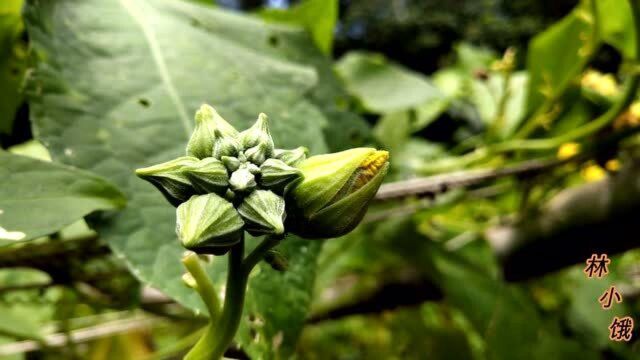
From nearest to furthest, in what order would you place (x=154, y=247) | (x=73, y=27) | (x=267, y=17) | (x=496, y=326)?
(x=154, y=247)
(x=73, y=27)
(x=496, y=326)
(x=267, y=17)

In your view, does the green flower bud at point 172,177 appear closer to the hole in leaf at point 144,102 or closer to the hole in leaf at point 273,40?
the hole in leaf at point 144,102

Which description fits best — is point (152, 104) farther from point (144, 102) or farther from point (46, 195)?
point (46, 195)

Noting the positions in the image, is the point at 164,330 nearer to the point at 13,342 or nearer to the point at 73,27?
the point at 13,342

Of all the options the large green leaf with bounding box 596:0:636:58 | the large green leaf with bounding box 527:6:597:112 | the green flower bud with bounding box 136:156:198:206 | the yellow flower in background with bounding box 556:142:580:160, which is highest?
the green flower bud with bounding box 136:156:198:206

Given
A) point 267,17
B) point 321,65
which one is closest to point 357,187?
point 321,65

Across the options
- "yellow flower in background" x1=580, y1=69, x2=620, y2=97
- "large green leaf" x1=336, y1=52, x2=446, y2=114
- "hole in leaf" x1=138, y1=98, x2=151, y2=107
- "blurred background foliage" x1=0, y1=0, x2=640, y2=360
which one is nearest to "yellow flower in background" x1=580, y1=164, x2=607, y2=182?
"blurred background foliage" x1=0, y1=0, x2=640, y2=360

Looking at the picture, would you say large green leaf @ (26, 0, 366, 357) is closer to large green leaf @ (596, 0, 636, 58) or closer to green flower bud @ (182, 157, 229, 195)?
green flower bud @ (182, 157, 229, 195)
